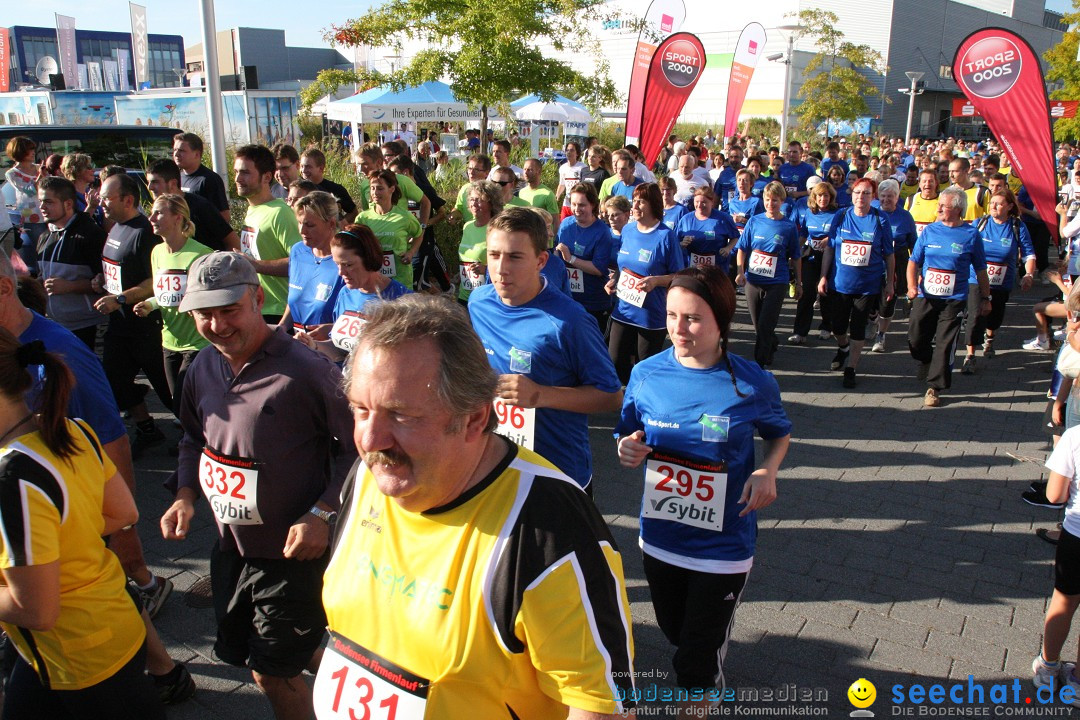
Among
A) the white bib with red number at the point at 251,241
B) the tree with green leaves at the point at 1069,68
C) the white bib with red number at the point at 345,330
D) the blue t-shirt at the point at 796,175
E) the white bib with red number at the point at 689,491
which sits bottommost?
the white bib with red number at the point at 689,491

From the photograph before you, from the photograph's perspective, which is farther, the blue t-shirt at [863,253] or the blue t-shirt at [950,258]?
the blue t-shirt at [863,253]

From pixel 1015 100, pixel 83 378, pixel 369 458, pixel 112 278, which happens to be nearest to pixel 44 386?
pixel 83 378

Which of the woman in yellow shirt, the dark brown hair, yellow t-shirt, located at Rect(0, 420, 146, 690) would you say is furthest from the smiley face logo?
the dark brown hair

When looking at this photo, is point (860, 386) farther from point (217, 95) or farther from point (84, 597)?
point (217, 95)

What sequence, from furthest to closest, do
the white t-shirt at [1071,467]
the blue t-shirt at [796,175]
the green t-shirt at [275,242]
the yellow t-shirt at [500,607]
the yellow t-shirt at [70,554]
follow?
the blue t-shirt at [796,175] → the green t-shirt at [275,242] → the white t-shirt at [1071,467] → the yellow t-shirt at [70,554] → the yellow t-shirt at [500,607]

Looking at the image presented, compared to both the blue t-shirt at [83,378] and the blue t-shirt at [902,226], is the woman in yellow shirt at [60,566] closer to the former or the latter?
the blue t-shirt at [83,378]

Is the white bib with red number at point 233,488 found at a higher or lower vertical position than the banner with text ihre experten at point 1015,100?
lower

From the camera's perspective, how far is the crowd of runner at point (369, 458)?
1.57 metres

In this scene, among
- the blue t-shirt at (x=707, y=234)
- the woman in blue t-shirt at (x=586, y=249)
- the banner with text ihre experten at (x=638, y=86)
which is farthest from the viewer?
the banner with text ihre experten at (x=638, y=86)

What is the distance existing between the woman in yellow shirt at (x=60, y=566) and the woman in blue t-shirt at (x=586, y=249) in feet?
16.1

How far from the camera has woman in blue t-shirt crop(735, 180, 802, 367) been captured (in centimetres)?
799

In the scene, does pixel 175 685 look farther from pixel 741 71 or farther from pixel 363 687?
pixel 741 71

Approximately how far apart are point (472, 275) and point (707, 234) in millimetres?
3227

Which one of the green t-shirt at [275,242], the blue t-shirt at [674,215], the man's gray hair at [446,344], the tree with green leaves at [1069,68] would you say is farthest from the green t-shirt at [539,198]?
the tree with green leaves at [1069,68]
